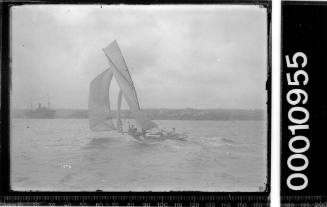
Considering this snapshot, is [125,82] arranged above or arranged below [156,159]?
above

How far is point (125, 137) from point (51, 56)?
0.43 meters

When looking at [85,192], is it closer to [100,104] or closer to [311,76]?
[100,104]

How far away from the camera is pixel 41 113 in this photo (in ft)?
5.41

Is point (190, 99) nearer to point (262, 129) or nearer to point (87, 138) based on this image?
point (262, 129)

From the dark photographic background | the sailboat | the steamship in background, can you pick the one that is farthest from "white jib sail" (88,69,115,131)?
the dark photographic background

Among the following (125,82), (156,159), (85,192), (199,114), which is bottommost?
(85,192)

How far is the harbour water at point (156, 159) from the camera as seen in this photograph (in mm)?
1635

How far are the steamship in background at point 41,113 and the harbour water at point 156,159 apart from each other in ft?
0.05

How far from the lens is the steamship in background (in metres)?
1.65

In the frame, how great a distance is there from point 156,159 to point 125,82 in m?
0.32

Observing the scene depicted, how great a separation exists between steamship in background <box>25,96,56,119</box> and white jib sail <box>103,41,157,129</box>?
29cm

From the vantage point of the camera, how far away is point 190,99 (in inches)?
64.4

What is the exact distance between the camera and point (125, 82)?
1.65 m

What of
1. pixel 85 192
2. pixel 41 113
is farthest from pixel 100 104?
pixel 85 192
